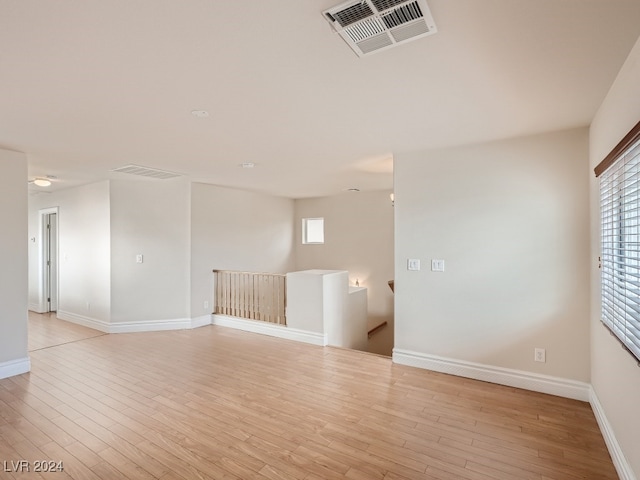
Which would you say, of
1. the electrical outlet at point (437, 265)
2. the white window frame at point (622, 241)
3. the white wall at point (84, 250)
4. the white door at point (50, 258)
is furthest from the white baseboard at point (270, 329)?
the white door at point (50, 258)

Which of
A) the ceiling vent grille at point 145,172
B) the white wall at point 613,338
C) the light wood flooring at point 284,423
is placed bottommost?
the light wood flooring at point 284,423

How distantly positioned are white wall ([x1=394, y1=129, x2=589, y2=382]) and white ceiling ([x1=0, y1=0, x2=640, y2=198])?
0.32 m

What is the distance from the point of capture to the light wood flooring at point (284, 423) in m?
2.19

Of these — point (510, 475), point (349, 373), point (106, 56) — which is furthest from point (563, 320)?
point (106, 56)

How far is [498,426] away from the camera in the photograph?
2.66 m

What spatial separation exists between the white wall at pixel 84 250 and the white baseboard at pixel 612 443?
637 centimetres

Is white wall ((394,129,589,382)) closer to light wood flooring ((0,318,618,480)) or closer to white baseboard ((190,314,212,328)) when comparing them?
light wood flooring ((0,318,618,480))

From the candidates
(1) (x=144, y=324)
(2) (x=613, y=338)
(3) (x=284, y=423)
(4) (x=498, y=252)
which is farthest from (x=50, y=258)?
(2) (x=613, y=338)

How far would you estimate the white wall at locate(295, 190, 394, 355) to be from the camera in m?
7.14

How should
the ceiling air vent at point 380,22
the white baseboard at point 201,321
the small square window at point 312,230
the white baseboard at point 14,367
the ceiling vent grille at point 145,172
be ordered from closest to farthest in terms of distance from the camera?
the ceiling air vent at point 380,22, the white baseboard at point 14,367, the ceiling vent grille at point 145,172, the white baseboard at point 201,321, the small square window at point 312,230

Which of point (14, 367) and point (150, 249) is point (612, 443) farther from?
point (150, 249)

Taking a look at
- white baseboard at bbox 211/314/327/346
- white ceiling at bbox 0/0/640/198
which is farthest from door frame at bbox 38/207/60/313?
white ceiling at bbox 0/0/640/198

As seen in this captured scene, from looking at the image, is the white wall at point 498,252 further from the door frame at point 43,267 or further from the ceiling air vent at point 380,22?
the door frame at point 43,267

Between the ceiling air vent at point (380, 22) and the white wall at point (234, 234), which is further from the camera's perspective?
the white wall at point (234, 234)
